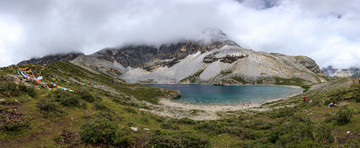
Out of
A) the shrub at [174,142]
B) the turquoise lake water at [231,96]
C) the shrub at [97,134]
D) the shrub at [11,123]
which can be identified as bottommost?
the turquoise lake water at [231,96]

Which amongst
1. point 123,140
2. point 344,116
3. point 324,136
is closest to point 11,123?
point 123,140

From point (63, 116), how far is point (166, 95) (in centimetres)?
5254

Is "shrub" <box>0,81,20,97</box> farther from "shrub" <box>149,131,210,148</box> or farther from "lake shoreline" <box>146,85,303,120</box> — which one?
"lake shoreline" <box>146,85,303,120</box>

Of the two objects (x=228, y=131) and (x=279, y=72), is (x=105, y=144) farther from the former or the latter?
(x=279, y=72)

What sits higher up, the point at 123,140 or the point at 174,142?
the point at 123,140

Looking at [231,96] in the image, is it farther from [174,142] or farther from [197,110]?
[174,142]

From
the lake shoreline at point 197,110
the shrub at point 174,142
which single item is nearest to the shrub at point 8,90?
the shrub at point 174,142

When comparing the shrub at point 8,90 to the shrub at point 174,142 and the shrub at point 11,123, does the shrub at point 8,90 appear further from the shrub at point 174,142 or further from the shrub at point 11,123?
the shrub at point 174,142

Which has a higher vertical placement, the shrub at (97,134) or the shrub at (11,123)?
the shrub at (11,123)

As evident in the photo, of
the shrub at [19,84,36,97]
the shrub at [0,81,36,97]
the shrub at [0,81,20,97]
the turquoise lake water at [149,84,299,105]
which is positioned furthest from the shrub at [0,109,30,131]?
the turquoise lake water at [149,84,299,105]

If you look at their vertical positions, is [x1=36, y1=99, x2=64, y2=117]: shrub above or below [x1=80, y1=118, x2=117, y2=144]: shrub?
above

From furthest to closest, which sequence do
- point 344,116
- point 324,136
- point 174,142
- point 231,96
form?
point 231,96 → point 344,116 → point 174,142 → point 324,136

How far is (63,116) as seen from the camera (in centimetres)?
1141

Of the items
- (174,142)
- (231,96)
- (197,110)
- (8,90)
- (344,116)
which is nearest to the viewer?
(174,142)
